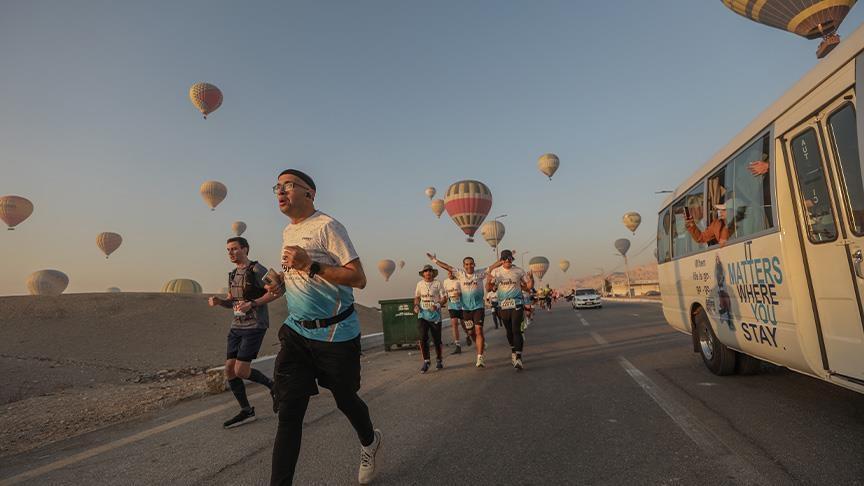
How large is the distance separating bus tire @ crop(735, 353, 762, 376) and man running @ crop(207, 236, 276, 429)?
19.1 ft

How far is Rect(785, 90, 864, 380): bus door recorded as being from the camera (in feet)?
9.94

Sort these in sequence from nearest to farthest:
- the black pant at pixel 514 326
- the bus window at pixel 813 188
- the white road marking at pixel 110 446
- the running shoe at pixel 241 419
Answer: the bus window at pixel 813 188 < the white road marking at pixel 110 446 < the running shoe at pixel 241 419 < the black pant at pixel 514 326

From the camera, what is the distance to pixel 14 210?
1806 inches

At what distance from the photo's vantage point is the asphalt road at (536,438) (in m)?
3.00

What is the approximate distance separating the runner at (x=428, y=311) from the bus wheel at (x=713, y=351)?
4.17m

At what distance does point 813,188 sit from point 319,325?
12.8 ft

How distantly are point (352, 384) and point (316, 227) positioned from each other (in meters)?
1.06

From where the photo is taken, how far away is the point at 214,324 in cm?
2558

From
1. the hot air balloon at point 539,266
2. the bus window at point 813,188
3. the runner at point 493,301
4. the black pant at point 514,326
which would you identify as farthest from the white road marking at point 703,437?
the hot air balloon at point 539,266

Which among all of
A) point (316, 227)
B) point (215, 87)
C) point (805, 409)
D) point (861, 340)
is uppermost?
point (215, 87)

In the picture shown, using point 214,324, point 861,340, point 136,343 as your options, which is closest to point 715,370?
point 861,340

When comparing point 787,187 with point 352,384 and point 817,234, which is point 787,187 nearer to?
point 817,234

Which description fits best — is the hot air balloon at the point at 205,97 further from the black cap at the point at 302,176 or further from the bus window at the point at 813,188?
the bus window at the point at 813,188

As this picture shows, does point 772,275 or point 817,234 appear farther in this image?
point 772,275
